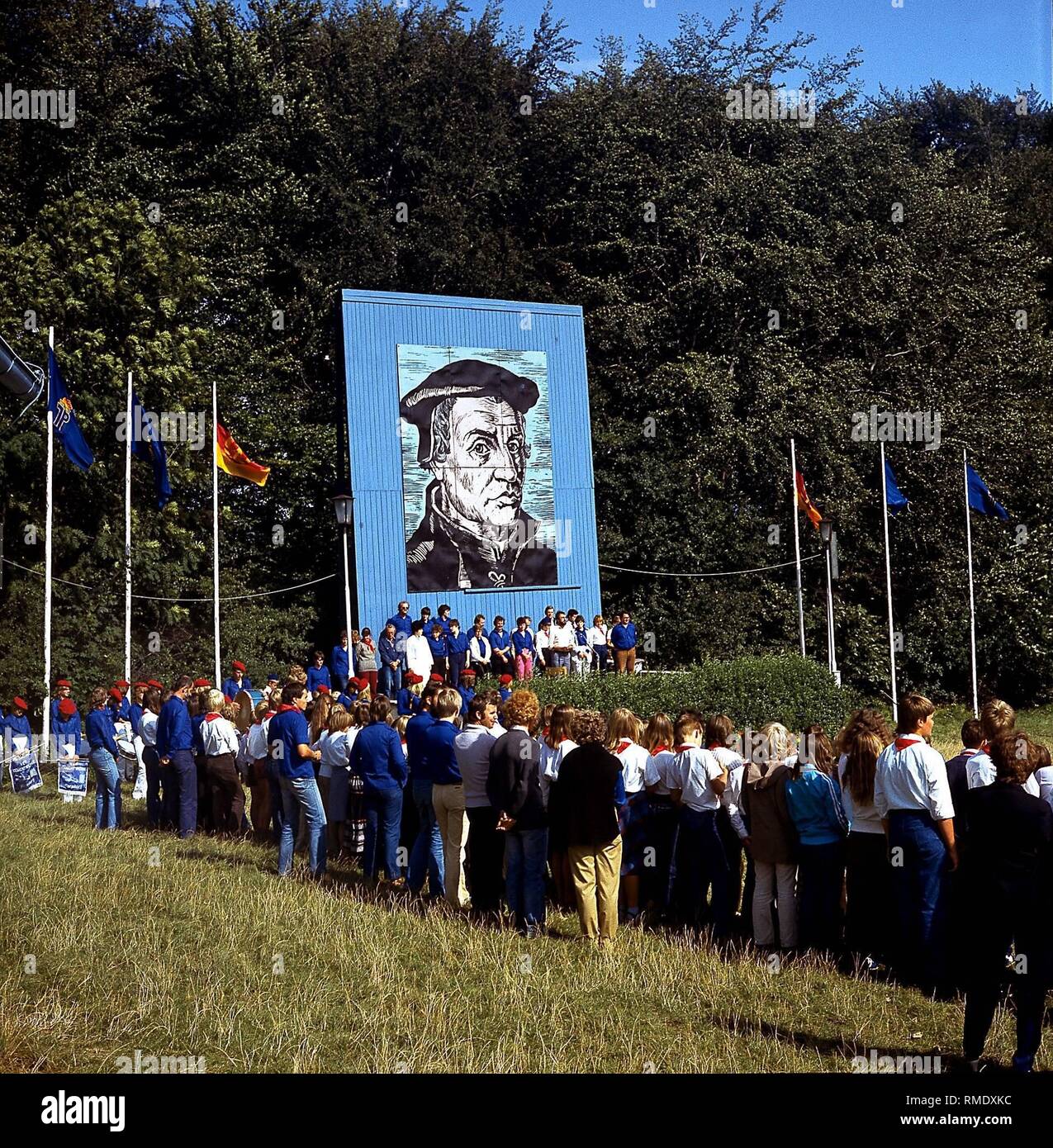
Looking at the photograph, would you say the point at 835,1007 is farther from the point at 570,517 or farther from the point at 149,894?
the point at 570,517

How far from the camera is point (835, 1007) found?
9.05m

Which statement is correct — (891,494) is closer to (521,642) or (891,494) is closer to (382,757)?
(521,642)

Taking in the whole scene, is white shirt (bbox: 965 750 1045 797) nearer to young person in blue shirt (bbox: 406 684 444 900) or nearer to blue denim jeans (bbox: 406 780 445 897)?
young person in blue shirt (bbox: 406 684 444 900)

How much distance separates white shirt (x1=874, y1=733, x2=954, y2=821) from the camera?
29.6ft

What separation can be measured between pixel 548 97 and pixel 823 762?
128 feet

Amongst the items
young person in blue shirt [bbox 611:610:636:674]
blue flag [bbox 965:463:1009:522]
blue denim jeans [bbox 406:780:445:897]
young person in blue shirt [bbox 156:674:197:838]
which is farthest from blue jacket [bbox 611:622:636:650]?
blue denim jeans [bbox 406:780:445:897]

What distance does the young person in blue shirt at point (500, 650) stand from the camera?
97.2 ft

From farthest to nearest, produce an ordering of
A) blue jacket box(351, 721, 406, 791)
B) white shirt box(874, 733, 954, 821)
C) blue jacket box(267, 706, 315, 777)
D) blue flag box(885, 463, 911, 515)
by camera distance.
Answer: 1. blue flag box(885, 463, 911, 515)
2. blue jacket box(267, 706, 315, 777)
3. blue jacket box(351, 721, 406, 791)
4. white shirt box(874, 733, 954, 821)

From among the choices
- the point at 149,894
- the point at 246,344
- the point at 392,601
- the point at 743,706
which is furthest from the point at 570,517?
the point at 149,894

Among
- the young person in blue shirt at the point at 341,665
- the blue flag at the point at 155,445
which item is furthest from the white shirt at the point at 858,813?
the blue flag at the point at 155,445

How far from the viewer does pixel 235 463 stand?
1126 inches

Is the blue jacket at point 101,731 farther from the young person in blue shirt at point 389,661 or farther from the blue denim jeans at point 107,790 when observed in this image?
the young person in blue shirt at point 389,661

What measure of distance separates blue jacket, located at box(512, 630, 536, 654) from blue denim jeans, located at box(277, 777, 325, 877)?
16393 mm

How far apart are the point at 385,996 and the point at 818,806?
330 centimetres
